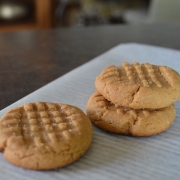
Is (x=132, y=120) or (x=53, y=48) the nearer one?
(x=132, y=120)

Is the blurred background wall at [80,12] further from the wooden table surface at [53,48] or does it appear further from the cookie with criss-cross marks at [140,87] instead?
the cookie with criss-cross marks at [140,87]

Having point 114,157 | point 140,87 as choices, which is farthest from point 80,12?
point 114,157

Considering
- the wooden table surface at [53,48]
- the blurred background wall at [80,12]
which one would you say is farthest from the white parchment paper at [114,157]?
the blurred background wall at [80,12]

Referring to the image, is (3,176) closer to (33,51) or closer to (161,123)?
(161,123)

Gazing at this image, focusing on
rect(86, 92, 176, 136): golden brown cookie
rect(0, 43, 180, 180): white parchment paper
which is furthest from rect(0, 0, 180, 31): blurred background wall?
rect(86, 92, 176, 136): golden brown cookie

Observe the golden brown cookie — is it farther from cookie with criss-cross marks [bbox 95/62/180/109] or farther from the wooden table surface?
the wooden table surface

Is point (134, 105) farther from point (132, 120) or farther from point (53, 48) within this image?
point (53, 48)
